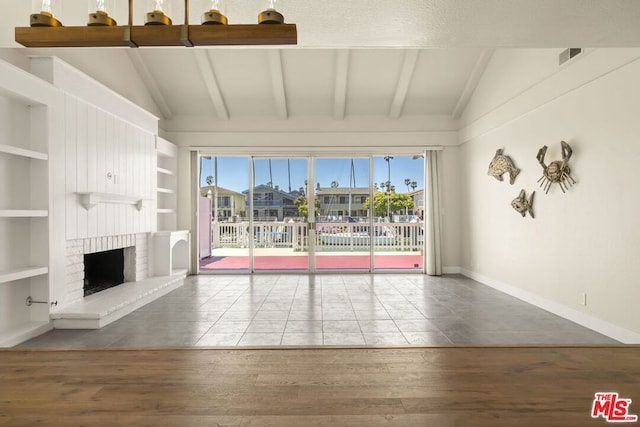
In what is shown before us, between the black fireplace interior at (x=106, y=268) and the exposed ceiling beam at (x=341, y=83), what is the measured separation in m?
4.17

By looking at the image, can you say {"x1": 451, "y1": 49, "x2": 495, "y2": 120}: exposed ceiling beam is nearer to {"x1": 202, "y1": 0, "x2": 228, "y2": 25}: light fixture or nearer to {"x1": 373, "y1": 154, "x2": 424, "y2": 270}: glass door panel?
{"x1": 373, "y1": 154, "x2": 424, "y2": 270}: glass door panel

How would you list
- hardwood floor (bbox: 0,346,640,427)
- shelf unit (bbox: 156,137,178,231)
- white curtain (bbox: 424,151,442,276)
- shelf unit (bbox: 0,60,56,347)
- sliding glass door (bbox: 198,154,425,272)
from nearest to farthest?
hardwood floor (bbox: 0,346,640,427) < shelf unit (bbox: 0,60,56,347) < shelf unit (bbox: 156,137,178,231) < white curtain (bbox: 424,151,442,276) < sliding glass door (bbox: 198,154,425,272)

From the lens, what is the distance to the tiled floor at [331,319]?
3295mm

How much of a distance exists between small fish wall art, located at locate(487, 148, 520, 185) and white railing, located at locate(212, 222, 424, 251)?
2.19m

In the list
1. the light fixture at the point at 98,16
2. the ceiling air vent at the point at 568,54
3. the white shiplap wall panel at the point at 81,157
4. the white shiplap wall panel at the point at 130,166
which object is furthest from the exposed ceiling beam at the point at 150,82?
the ceiling air vent at the point at 568,54

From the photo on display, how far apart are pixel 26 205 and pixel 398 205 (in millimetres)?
5777

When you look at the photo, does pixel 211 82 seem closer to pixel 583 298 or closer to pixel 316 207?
pixel 316 207

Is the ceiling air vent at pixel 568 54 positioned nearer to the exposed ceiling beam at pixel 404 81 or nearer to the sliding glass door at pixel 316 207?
the exposed ceiling beam at pixel 404 81

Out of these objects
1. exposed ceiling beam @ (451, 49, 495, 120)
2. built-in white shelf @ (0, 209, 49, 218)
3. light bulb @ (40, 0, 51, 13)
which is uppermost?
exposed ceiling beam @ (451, 49, 495, 120)

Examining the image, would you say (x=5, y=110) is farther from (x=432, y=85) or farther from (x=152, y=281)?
A: (x=432, y=85)

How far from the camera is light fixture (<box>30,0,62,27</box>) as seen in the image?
5.43 feet

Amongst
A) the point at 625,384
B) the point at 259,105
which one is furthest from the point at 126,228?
the point at 625,384

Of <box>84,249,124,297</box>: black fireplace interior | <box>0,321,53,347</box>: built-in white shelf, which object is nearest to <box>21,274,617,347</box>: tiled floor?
<box>0,321,53,347</box>: built-in white shelf

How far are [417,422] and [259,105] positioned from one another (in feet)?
19.6
